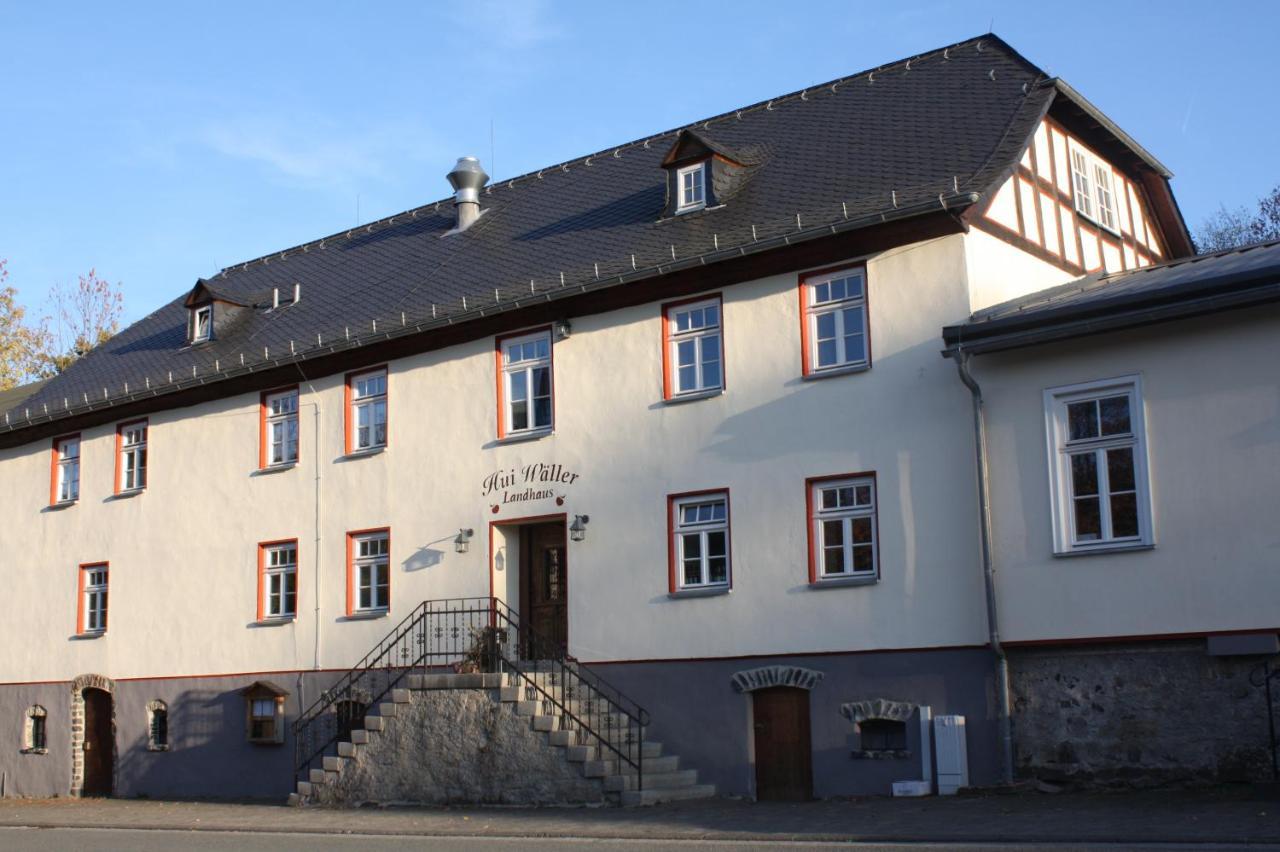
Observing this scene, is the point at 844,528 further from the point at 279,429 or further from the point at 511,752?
the point at 279,429

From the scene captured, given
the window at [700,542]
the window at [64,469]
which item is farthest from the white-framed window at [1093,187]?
the window at [64,469]

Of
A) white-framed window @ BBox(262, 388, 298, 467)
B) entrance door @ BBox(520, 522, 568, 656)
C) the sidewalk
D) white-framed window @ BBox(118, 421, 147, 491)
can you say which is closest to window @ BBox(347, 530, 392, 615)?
white-framed window @ BBox(262, 388, 298, 467)

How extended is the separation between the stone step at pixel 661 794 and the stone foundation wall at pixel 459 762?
1.32ft

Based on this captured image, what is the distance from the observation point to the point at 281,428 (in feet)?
84.1

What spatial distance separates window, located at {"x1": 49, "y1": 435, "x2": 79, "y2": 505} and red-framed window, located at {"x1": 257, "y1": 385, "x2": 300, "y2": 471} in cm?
544

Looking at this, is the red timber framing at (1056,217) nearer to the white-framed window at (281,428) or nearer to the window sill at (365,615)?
the window sill at (365,615)

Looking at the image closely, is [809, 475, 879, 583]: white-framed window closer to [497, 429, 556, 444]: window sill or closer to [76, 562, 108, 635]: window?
[497, 429, 556, 444]: window sill

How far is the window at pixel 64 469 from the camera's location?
29172 mm

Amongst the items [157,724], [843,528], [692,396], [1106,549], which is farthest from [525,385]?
[157,724]

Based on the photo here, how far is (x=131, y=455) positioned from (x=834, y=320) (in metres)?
14.8

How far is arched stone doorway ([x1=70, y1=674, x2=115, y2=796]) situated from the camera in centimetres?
2730

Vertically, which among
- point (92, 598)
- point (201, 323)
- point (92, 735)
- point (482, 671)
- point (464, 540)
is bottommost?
point (92, 735)

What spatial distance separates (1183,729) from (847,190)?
786 cm

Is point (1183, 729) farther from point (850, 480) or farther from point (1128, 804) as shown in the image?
point (850, 480)
